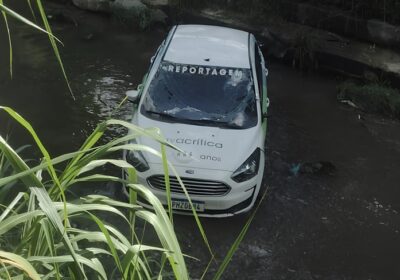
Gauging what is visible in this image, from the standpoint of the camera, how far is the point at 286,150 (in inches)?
324

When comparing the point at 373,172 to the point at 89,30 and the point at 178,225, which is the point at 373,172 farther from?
the point at 89,30

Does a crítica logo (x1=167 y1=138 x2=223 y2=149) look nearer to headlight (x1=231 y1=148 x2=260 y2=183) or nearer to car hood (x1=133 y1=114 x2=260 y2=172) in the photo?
car hood (x1=133 y1=114 x2=260 y2=172)

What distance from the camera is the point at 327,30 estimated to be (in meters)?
12.3

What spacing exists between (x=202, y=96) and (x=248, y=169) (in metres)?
1.29

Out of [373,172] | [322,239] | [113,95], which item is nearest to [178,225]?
[322,239]

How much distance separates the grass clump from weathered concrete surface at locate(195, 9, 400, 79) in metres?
0.82

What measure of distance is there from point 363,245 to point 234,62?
297 centimetres

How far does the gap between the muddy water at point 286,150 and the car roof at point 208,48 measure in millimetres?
1784

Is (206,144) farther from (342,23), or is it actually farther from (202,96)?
(342,23)

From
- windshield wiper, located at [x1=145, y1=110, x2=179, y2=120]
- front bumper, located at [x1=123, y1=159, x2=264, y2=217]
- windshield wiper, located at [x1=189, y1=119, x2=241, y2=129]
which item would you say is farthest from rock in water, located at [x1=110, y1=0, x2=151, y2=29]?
front bumper, located at [x1=123, y1=159, x2=264, y2=217]

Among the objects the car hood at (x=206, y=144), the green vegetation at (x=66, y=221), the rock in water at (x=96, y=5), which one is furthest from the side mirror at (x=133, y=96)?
the rock in water at (x=96, y=5)

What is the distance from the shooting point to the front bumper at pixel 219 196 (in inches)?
228

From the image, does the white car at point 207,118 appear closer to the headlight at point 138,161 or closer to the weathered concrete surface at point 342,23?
the headlight at point 138,161

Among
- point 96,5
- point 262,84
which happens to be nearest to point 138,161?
point 262,84
